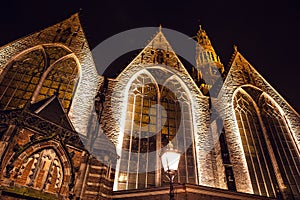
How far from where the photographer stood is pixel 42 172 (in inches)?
287

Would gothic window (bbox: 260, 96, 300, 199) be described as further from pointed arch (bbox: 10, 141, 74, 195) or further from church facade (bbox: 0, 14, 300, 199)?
pointed arch (bbox: 10, 141, 74, 195)

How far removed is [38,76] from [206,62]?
1690cm

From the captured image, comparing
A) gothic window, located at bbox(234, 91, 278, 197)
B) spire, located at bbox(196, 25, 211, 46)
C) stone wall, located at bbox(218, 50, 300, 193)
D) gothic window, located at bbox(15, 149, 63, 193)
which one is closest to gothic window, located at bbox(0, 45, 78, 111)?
gothic window, located at bbox(15, 149, 63, 193)

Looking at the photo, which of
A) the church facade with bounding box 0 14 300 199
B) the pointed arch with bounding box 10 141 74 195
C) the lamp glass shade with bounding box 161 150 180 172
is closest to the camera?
the lamp glass shade with bounding box 161 150 180 172

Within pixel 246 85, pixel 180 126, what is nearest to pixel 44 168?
pixel 180 126

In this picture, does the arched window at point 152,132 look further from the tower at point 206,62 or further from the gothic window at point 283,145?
the tower at point 206,62

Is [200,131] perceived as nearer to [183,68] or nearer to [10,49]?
[183,68]

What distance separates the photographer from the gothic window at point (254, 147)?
10917 millimetres

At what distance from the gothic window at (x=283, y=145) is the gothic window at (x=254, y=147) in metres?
0.46

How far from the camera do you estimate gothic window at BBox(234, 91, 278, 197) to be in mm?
10917

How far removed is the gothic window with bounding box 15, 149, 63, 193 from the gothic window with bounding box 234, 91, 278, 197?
8.06m

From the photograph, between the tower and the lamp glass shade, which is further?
the tower

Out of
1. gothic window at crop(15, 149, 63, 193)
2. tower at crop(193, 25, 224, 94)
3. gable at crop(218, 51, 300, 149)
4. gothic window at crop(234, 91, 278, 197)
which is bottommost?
gothic window at crop(15, 149, 63, 193)

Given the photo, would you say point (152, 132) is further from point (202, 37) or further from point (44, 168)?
point (202, 37)
